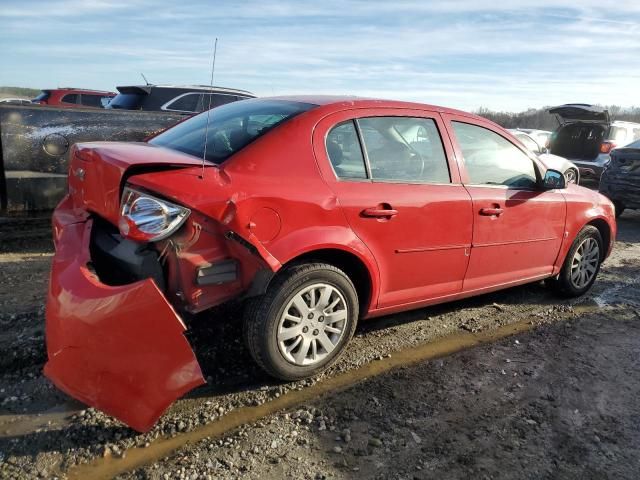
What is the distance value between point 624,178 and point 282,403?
26.3 feet

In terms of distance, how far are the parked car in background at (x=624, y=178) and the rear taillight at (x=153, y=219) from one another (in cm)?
833

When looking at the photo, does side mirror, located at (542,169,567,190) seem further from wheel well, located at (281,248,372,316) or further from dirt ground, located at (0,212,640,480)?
wheel well, located at (281,248,372,316)

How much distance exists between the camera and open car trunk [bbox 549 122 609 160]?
13.2 m

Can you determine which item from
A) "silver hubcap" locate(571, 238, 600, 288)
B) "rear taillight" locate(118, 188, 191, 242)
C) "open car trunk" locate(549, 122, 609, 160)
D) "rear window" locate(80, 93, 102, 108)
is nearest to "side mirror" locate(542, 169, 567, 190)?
"silver hubcap" locate(571, 238, 600, 288)

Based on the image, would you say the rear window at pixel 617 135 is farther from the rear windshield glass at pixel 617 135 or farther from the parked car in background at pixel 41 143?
the parked car in background at pixel 41 143

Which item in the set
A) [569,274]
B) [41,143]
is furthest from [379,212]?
[41,143]

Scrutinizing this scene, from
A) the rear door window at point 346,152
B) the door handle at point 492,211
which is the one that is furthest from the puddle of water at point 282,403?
the rear door window at point 346,152

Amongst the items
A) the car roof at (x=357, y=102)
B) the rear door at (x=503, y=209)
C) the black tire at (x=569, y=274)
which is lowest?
the black tire at (x=569, y=274)

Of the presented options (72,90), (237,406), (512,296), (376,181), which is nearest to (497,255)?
(512,296)

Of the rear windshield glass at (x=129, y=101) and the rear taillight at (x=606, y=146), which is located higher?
the rear windshield glass at (x=129, y=101)

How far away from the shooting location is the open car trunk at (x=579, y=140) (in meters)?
13.2

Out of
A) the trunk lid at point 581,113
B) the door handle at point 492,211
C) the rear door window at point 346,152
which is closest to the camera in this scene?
the rear door window at point 346,152

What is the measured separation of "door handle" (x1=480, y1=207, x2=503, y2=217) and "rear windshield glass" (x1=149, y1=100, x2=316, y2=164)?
1.50 meters

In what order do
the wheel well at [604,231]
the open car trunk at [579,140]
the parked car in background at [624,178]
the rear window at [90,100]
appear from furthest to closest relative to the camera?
the rear window at [90,100] < the open car trunk at [579,140] < the parked car in background at [624,178] < the wheel well at [604,231]
